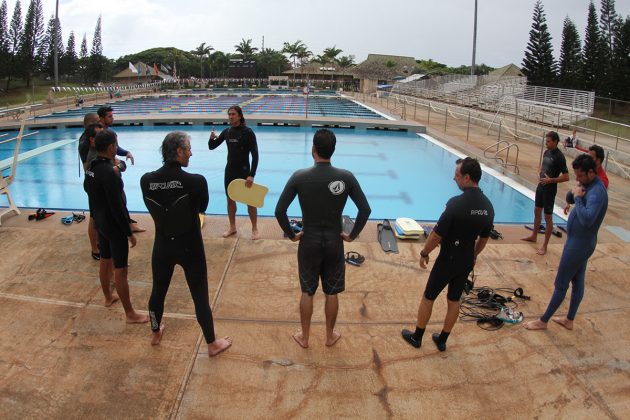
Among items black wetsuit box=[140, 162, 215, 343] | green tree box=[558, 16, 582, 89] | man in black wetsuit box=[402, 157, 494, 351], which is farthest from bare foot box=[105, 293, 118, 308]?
green tree box=[558, 16, 582, 89]

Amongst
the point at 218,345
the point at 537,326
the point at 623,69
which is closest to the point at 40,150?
the point at 218,345

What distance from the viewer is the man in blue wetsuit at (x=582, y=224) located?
131 inches

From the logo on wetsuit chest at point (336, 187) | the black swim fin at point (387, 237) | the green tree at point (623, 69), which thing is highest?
the green tree at point (623, 69)

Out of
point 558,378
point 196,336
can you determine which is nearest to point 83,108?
point 196,336

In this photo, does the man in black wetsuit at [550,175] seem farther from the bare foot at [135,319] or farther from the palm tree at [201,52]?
the palm tree at [201,52]

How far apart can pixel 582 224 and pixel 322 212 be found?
2100 millimetres

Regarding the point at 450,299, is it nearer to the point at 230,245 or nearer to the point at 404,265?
the point at 404,265

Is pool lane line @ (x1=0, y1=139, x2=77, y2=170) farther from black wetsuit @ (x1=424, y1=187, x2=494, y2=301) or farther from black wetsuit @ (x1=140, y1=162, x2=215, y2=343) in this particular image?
black wetsuit @ (x1=424, y1=187, x2=494, y2=301)

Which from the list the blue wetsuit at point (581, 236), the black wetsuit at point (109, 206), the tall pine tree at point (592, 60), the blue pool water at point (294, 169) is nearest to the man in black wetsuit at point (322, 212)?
the black wetsuit at point (109, 206)

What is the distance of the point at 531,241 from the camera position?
223 inches

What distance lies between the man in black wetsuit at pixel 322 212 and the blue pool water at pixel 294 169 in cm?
466

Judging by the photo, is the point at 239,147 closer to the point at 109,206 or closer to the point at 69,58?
the point at 109,206

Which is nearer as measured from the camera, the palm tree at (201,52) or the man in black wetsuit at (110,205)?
the man in black wetsuit at (110,205)

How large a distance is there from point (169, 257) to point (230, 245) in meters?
2.37
